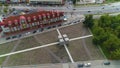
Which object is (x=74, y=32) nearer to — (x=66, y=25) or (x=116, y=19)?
(x=66, y=25)

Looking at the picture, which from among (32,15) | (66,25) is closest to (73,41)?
(66,25)

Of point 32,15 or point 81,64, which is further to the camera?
point 32,15

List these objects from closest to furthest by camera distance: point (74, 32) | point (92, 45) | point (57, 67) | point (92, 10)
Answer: point (57, 67) → point (92, 45) → point (74, 32) → point (92, 10)

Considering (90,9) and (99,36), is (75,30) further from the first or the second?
(90,9)

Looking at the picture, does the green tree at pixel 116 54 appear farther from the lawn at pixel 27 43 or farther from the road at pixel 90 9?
the road at pixel 90 9

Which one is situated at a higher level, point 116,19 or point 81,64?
point 116,19

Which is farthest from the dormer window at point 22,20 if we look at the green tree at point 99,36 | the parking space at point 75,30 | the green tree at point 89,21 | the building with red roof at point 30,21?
the green tree at point 99,36

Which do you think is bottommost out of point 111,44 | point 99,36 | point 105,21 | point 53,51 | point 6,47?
point 53,51

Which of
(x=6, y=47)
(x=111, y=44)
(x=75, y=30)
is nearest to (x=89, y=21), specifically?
(x=75, y=30)
